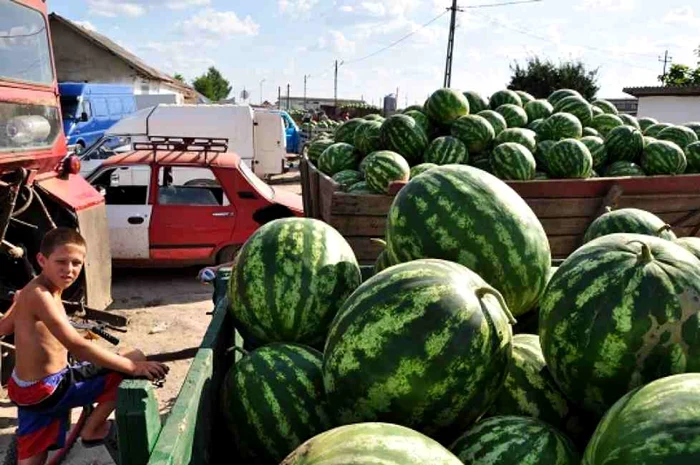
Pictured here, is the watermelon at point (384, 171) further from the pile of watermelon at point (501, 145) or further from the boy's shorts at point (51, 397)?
the boy's shorts at point (51, 397)

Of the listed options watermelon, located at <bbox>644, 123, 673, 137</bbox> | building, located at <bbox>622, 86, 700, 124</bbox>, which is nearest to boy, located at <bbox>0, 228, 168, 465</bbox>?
watermelon, located at <bbox>644, 123, 673, 137</bbox>

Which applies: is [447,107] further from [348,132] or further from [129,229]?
[129,229]

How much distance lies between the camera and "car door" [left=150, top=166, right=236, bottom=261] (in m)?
8.13

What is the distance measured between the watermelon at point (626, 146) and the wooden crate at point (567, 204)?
0.69 m

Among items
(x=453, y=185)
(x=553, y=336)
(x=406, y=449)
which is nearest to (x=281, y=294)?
(x=453, y=185)

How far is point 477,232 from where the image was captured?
2.13 metres

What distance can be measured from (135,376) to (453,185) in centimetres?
169

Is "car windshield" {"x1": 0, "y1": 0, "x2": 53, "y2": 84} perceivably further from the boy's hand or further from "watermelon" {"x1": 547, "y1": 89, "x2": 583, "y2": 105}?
"watermelon" {"x1": 547, "y1": 89, "x2": 583, "y2": 105}

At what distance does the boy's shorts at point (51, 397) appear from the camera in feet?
11.0

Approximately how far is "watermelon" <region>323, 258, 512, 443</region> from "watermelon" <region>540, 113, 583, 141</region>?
4898 millimetres

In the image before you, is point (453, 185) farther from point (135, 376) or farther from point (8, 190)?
point (8, 190)

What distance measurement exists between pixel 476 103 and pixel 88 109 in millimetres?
18307

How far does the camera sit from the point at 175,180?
10.1m

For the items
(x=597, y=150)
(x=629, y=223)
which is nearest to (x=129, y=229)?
(x=597, y=150)
